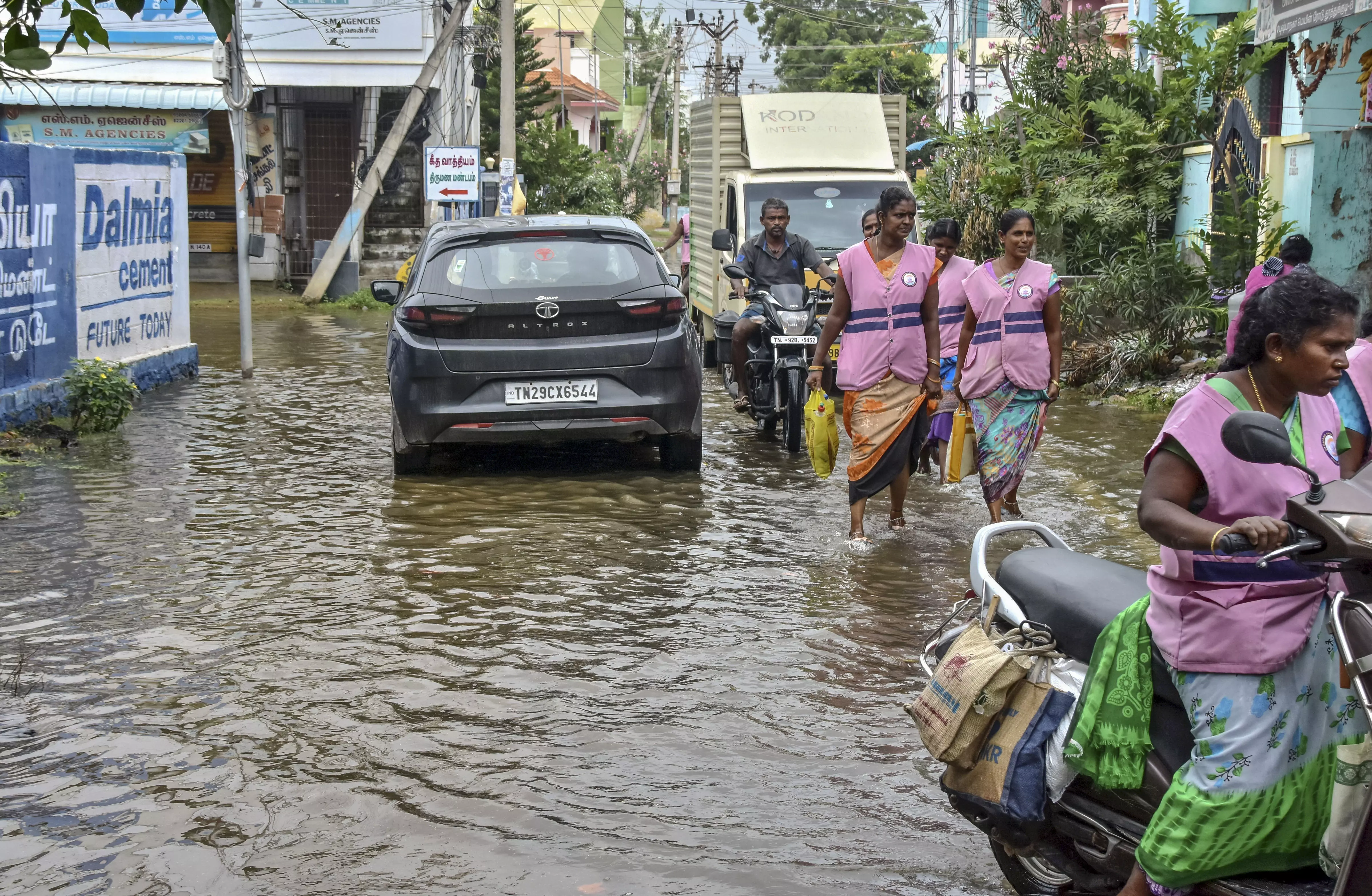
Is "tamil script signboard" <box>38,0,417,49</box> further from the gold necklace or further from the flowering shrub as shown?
the gold necklace

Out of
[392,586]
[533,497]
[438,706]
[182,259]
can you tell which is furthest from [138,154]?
[438,706]

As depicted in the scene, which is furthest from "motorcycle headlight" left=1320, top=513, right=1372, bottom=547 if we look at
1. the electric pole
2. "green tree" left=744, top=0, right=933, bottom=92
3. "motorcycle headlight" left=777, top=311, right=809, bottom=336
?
"green tree" left=744, top=0, right=933, bottom=92

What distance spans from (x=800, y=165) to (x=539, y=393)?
20.8ft

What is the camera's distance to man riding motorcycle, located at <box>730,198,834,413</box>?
37.3ft

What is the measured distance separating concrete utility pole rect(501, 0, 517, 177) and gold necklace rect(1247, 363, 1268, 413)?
839 inches

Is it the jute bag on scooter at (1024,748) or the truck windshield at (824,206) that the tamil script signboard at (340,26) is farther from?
A: the jute bag on scooter at (1024,748)

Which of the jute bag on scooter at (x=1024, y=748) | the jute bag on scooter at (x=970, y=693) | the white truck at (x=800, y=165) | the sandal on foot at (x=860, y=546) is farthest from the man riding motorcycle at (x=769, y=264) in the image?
the jute bag on scooter at (x=1024, y=748)

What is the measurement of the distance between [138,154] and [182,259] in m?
1.56

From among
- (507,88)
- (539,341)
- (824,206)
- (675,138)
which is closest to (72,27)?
(539,341)

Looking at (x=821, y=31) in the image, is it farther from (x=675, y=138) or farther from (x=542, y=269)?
(x=542, y=269)

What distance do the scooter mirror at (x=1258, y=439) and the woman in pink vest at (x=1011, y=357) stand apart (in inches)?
195

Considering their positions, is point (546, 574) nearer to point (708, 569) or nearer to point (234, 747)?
point (708, 569)

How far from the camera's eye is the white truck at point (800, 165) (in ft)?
46.2

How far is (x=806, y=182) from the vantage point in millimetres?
14242
